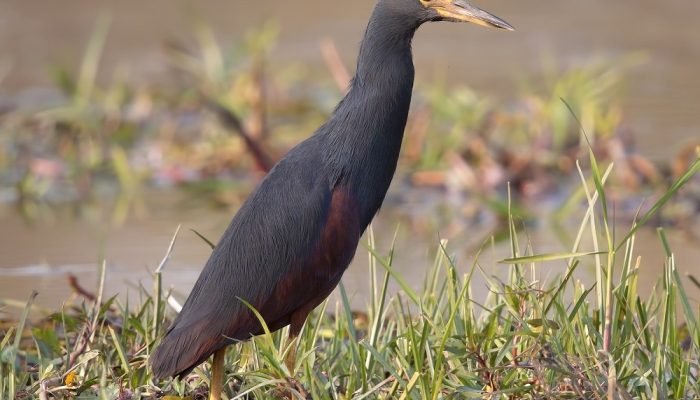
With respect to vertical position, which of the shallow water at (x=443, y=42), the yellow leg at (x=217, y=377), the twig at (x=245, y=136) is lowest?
the yellow leg at (x=217, y=377)

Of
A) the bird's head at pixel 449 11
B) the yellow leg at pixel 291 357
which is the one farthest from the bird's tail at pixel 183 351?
the bird's head at pixel 449 11

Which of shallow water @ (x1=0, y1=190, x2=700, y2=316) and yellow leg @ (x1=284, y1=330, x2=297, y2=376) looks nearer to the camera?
yellow leg @ (x1=284, y1=330, x2=297, y2=376)

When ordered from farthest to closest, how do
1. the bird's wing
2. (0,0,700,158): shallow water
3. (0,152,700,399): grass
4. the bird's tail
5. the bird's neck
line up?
(0,0,700,158): shallow water
the bird's neck
the bird's wing
the bird's tail
(0,152,700,399): grass

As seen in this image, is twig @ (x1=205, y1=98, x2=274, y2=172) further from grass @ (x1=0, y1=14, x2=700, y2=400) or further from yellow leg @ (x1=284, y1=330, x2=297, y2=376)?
yellow leg @ (x1=284, y1=330, x2=297, y2=376)

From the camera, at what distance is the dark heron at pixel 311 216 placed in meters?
3.62

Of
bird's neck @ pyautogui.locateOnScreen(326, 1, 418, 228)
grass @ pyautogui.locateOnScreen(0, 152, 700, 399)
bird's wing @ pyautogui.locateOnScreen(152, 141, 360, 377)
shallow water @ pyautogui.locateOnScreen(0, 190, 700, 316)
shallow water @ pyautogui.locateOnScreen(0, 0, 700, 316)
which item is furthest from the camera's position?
shallow water @ pyautogui.locateOnScreen(0, 0, 700, 316)

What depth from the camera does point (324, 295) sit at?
374 cm

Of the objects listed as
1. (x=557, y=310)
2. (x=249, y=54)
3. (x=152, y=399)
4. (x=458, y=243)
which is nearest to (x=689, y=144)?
(x=458, y=243)

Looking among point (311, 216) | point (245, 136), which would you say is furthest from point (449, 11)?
point (245, 136)

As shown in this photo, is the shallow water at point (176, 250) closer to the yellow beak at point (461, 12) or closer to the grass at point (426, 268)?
the grass at point (426, 268)

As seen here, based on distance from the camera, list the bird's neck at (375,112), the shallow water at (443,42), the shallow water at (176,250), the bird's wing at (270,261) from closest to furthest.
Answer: the bird's wing at (270,261) → the bird's neck at (375,112) → the shallow water at (176,250) → the shallow water at (443,42)

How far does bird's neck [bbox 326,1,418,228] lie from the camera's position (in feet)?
12.5

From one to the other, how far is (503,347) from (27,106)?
246 inches

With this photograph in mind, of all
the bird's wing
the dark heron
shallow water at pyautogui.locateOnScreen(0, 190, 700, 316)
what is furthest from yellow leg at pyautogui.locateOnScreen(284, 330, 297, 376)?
shallow water at pyautogui.locateOnScreen(0, 190, 700, 316)
